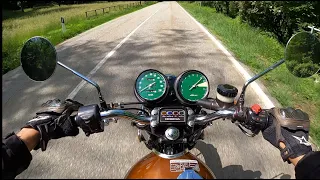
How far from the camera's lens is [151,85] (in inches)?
76.0

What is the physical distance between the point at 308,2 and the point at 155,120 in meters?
12.7

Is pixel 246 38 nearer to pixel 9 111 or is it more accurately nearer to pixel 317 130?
pixel 317 130

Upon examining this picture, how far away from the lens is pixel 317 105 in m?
4.78

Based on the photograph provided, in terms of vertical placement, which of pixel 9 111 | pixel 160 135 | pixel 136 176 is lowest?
pixel 9 111

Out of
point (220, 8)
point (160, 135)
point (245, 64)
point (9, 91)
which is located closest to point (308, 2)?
point (245, 64)

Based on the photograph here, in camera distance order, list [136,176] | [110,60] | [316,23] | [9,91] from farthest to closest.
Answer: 1. [316,23]
2. [110,60]
3. [9,91]
4. [136,176]

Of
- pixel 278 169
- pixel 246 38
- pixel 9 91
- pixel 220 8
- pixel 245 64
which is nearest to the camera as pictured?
pixel 278 169

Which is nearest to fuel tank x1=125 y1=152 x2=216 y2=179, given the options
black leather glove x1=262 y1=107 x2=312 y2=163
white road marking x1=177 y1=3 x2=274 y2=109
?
black leather glove x1=262 y1=107 x2=312 y2=163

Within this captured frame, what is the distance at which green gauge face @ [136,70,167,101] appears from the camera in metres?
1.90

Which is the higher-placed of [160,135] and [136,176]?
[160,135]

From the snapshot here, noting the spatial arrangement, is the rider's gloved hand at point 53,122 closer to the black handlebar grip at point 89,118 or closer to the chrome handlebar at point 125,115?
the black handlebar grip at point 89,118

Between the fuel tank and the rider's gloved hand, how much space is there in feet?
1.65

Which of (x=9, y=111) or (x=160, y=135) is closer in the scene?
(x=160, y=135)

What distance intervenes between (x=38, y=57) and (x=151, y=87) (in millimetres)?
755
